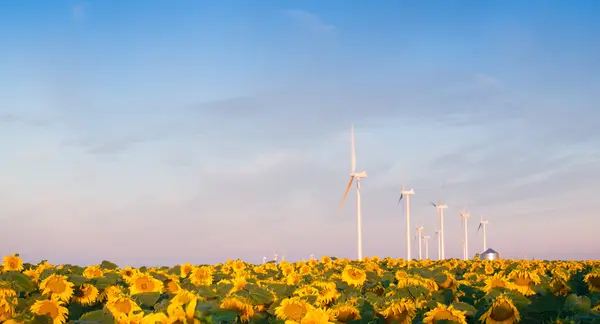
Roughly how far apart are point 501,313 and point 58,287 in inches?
308

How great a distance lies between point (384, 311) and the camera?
777 centimetres

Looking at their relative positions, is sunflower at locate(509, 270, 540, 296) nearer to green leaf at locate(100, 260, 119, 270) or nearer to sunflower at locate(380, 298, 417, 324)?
sunflower at locate(380, 298, 417, 324)

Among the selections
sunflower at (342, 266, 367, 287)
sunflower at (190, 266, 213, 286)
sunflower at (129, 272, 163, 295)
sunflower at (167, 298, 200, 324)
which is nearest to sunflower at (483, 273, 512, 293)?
sunflower at (342, 266, 367, 287)

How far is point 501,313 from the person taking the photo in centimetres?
812

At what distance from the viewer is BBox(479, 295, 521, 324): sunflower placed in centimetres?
810

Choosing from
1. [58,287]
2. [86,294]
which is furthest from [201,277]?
[58,287]

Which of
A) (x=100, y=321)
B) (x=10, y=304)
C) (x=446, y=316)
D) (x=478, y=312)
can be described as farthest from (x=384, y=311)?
(x=10, y=304)

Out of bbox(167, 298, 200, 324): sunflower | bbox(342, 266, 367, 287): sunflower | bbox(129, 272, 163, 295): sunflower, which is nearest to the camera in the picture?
bbox(167, 298, 200, 324): sunflower

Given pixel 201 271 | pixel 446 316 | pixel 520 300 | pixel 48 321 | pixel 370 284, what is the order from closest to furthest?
pixel 446 316, pixel 520 300, pixel 48 321, pixel 370 284, pixel 201 271

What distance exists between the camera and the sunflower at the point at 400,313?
7.74 meters

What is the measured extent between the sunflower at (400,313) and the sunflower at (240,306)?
1.82 metres

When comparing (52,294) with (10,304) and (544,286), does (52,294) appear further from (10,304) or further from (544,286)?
(544,286)

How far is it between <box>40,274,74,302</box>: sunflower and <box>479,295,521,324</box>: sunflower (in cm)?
750

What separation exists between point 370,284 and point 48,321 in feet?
22.2
